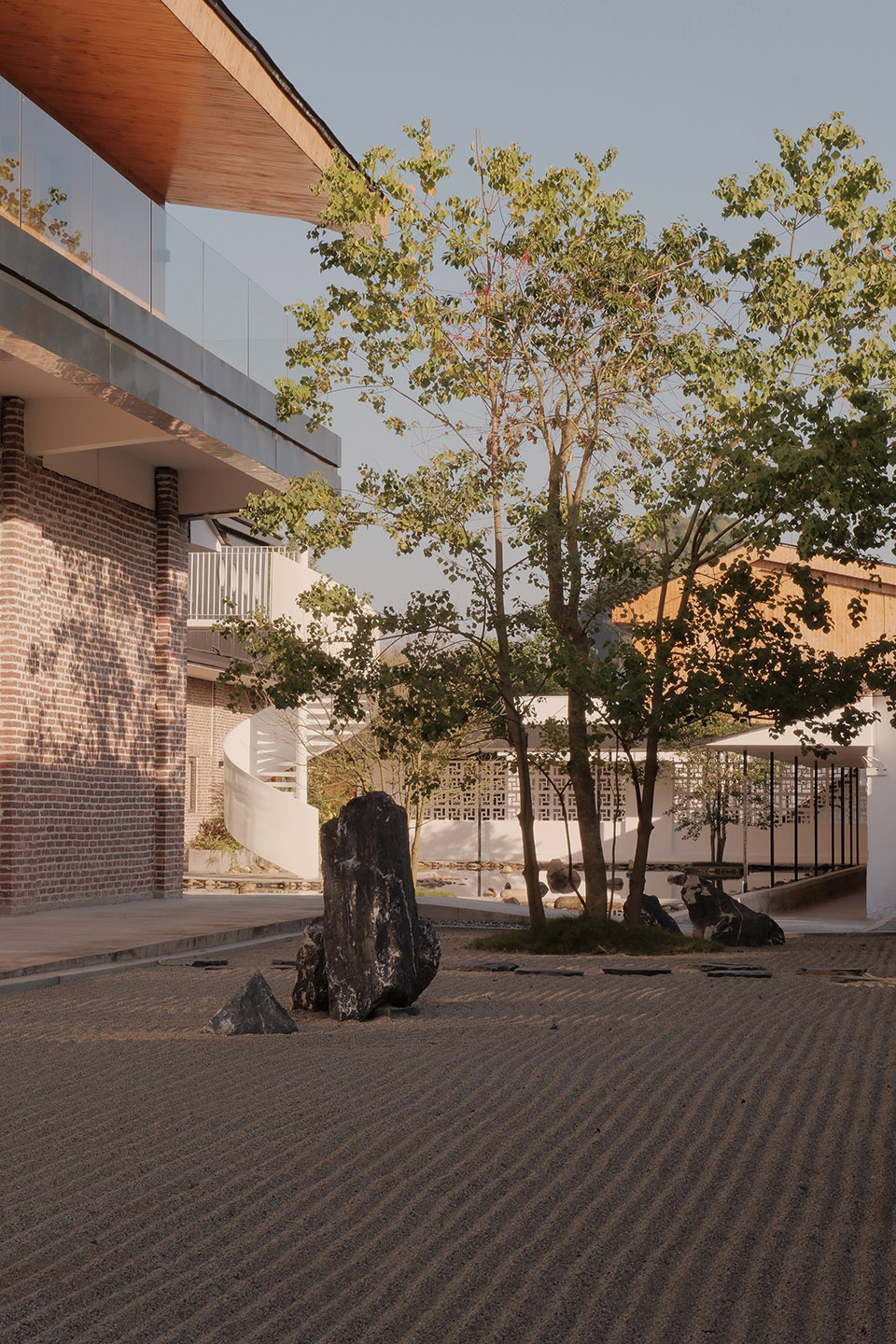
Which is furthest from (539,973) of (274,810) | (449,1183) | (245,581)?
(245,581)

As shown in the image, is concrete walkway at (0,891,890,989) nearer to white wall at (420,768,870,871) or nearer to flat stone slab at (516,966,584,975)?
flat stone slab at (516,966,584,975)

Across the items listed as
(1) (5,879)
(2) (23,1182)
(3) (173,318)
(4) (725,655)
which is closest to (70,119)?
(3) (173,318)

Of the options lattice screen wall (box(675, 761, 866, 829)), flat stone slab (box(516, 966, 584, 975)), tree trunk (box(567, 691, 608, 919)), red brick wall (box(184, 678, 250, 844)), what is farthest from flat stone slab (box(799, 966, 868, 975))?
lattice screen wall (box(675, 761, 866, 829))

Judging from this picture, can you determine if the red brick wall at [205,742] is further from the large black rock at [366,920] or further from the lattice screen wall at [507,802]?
the large black rock at [366,920]

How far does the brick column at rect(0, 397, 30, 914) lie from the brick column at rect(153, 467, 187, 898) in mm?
3234

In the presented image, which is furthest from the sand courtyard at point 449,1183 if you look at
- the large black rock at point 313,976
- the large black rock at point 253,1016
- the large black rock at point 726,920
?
the large black rock at point 726,920

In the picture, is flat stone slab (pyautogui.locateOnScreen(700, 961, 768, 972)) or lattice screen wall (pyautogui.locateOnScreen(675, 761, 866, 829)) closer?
flat stone slab (pyautogui.locateOnScreen(700, 961, 768, 972))

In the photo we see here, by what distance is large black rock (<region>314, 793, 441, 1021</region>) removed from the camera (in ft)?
29.8

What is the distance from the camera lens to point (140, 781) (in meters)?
17.9

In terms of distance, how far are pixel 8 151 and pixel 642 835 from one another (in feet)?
27.7

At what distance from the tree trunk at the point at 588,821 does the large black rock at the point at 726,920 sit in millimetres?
1753

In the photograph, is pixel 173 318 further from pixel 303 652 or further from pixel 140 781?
pixel 140 781

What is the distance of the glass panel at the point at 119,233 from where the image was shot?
14.1 m

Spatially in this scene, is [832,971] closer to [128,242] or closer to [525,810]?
[525,810]
